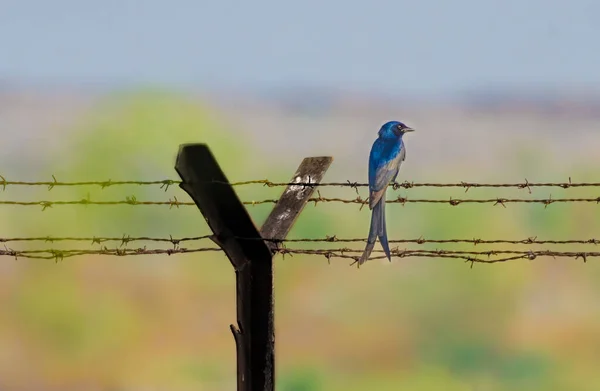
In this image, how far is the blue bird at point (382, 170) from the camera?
5723 millimetres

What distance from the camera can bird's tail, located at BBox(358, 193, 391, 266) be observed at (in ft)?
18.5

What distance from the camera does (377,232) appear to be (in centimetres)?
576

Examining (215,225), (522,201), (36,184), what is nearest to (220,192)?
(215,225)

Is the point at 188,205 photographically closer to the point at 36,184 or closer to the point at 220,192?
the point at 220,192

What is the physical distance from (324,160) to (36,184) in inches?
68.7

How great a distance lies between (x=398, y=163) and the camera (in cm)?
659

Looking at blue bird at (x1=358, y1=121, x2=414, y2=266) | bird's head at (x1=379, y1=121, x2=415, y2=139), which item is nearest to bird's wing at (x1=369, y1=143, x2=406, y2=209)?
blue bird at (x1=358, y1=121, x2=414, y2=266)

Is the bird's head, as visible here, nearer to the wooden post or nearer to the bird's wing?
the bird's wing

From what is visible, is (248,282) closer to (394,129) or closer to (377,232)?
(377,232)

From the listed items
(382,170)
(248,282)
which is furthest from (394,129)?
(248,282)

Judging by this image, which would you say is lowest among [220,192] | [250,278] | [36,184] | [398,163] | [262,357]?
[262,357]

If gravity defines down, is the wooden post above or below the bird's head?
below

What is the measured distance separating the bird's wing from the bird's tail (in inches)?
2.6

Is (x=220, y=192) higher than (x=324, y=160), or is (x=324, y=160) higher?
(x=324, y=160)
